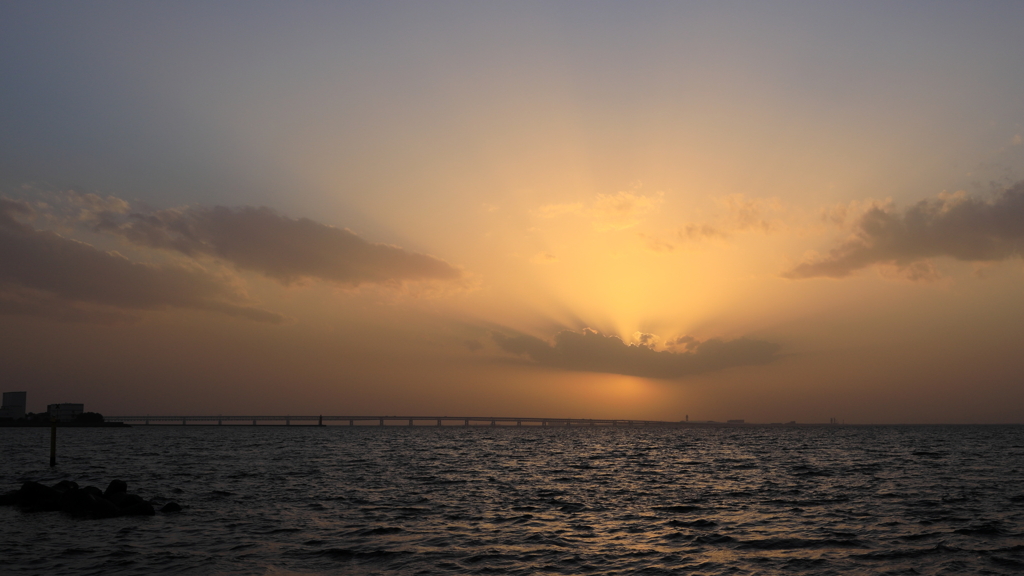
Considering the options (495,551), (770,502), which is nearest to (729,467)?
(770,502)

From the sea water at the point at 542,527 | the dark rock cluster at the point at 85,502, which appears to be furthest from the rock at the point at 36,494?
the sea water at the point at 542,527

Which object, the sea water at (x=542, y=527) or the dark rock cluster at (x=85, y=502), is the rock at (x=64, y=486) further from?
the sea water at (x=542, y=527)

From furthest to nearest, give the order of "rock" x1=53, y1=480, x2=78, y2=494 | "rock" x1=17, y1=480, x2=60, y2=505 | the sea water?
"rock" x1=53, y1=480, x2=78, y2=494 < "rock" x1=17, y1=480, x2=60, y2=505 < the sea water

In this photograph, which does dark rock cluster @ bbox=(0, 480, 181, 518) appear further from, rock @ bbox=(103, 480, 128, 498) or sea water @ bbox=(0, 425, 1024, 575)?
sea water @ bbox=(0, 425, 1024, 575)

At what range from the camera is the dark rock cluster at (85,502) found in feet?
107

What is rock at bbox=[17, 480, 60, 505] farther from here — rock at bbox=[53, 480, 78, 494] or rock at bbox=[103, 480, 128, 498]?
rock at bbox=[103, 480, 128, 498]

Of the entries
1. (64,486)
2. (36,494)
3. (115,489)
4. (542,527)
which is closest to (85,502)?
(115,489)

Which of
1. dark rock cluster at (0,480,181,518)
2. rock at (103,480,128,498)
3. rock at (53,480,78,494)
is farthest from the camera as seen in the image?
rock at (53,480,78,494)

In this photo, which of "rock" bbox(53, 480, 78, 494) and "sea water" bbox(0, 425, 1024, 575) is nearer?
"sea water" bbox(0, 425, 1024, 575)

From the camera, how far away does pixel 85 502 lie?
109 ft

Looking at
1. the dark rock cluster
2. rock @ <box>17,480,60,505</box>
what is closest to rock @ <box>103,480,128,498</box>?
the dark rock cluster

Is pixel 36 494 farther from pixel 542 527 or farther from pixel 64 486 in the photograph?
pixel 542 527

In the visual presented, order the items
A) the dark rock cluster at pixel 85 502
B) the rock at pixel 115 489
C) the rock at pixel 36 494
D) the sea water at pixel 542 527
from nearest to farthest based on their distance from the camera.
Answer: the sea water at pixel 542 527 < the dark rock cluster at pixel 85 502 < the rock at pixel 36 494 < the rock at pixel 115 489

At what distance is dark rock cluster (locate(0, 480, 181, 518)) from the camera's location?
107 ft
